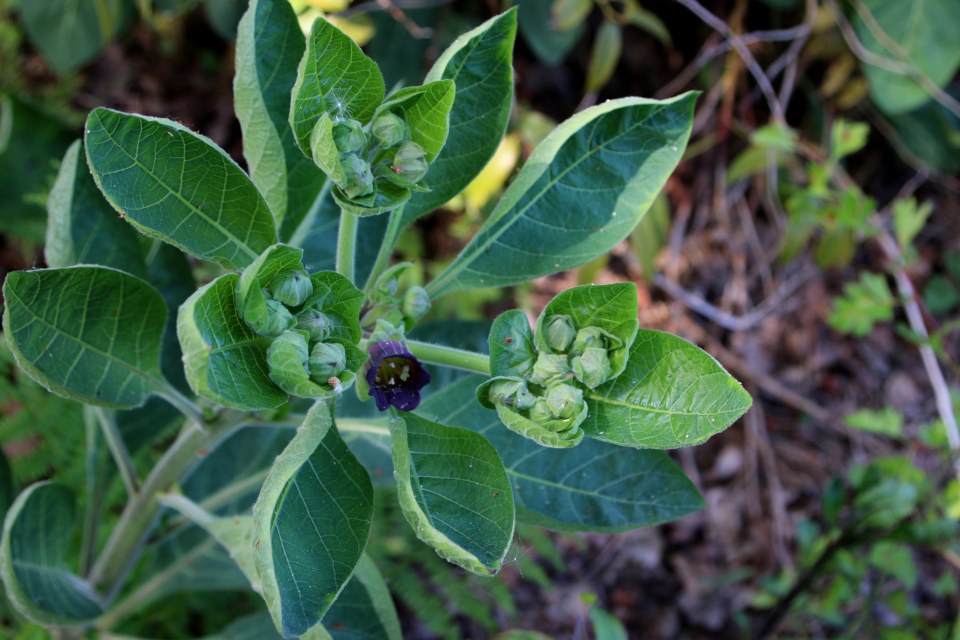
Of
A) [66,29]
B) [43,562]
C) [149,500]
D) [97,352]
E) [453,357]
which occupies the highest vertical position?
[453,357]

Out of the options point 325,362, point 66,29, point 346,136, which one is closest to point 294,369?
point 325,362

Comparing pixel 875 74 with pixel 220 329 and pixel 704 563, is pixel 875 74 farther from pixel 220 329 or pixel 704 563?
pixel 220 329

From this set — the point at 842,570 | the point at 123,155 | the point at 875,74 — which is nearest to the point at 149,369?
the point at 123,155

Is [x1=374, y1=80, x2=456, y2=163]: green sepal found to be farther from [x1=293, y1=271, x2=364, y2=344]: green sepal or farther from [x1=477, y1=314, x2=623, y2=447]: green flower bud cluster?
[x1=477, y1=314, x2=623, y2=447]: green flower bud cluster

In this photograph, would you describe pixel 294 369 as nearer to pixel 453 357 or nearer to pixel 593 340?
pixel 453 357

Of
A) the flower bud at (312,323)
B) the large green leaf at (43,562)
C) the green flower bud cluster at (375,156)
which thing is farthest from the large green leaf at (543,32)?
the large green leaf at (43,562)

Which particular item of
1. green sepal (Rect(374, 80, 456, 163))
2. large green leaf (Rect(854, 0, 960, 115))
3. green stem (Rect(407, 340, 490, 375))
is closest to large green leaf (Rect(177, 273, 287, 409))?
green stem (Rect(407, 340, 490, 375))
